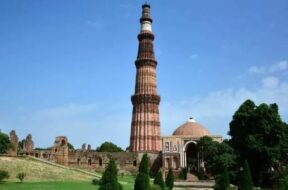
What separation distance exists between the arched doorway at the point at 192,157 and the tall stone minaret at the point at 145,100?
408 centimetres

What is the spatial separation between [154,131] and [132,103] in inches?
199

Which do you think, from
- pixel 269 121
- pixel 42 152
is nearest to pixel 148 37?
pixel 42 152

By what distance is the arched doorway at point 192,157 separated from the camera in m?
51.5

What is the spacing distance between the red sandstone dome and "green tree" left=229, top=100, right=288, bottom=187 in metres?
15.1

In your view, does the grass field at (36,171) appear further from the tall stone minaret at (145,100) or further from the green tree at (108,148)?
the green tree at (108,148)

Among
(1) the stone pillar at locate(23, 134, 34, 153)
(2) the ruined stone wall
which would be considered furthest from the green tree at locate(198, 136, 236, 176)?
(1) the stone pillar at locate(23, 134, 34, 153)

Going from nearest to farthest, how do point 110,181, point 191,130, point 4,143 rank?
point 110,181 → point 4,143 → point 191,130

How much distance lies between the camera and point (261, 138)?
38.3 m

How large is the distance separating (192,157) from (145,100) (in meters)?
9.77

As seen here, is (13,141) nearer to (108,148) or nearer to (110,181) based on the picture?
(108,148)

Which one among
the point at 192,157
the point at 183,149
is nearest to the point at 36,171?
the point at 183,149

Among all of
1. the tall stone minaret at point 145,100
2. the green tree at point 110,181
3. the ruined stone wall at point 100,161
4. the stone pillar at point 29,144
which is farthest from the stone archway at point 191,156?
the green tree at point 110,181

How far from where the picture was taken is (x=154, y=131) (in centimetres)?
5647

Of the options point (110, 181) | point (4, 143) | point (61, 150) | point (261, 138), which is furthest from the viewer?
point (61, 150)
